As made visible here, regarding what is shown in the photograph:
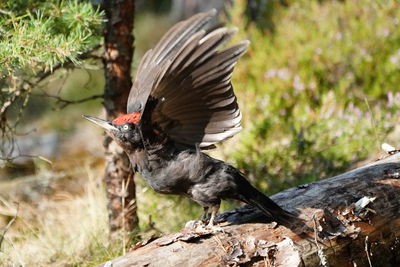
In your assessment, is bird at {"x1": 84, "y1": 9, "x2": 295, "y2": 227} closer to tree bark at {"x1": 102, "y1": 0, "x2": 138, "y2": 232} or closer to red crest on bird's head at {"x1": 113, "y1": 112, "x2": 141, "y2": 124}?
red crest on bird's head at {"x1": 113, "y1": 112, "x2": 141, "y2": 124}

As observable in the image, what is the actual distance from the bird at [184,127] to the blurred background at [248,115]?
0.60m

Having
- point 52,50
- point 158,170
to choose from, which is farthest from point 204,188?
point 52,50

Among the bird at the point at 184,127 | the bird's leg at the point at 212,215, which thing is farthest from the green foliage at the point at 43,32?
the bird's leg at the point at 212,215

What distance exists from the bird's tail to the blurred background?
117 centimetres

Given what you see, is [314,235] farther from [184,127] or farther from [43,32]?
[43,32]

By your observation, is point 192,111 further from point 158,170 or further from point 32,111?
point 32,111

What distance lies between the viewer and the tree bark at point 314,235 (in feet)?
9.87

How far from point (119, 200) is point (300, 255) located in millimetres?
1845

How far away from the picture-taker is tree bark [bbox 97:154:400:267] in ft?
9.87

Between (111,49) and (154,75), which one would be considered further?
(111,49)

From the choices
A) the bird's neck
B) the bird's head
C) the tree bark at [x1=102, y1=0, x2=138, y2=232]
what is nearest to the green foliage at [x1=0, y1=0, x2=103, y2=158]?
the tree bark at [x1=102, y1=0, x2=138, y2=232]

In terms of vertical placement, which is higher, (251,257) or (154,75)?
(154,75)

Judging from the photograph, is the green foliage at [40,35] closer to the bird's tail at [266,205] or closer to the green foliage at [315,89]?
the bird's tail at [266,205]

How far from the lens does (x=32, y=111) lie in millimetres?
12055
